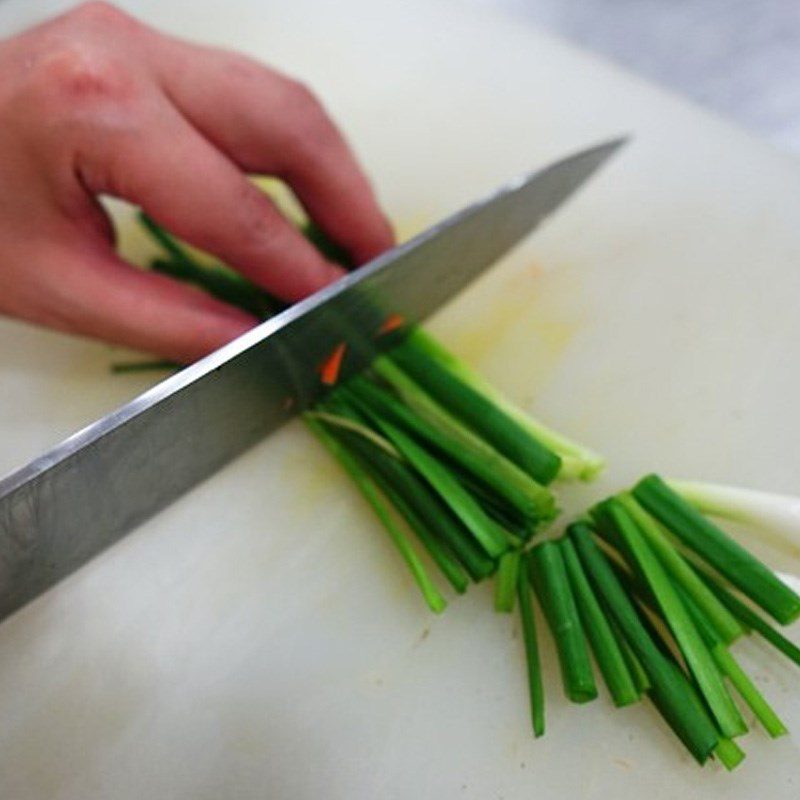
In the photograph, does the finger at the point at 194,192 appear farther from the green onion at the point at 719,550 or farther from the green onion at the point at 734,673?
the green onion at the point at 734,673

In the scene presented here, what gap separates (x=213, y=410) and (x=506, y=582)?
52cm

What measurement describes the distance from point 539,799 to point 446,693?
187 millimetres

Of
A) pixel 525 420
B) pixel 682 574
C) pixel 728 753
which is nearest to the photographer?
pixel 728 753

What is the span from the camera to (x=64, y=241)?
1.39 meters

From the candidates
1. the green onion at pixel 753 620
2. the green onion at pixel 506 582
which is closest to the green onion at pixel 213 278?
the green onion at pixel 506 582

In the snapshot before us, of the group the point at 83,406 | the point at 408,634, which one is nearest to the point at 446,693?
the point at 408,634

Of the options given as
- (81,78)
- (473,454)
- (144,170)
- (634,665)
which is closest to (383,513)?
(473,454)

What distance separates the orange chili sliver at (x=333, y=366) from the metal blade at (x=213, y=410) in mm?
16

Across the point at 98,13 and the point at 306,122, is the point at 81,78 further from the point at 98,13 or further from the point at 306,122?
the point at 306,122

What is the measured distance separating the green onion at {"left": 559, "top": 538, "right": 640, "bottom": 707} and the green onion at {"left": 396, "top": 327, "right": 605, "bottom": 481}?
149 mm

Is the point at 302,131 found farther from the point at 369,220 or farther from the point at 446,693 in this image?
the point at 446,693

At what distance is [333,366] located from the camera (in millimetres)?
1454

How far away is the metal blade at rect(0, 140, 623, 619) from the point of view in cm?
113

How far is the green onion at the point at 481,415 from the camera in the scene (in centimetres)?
134
